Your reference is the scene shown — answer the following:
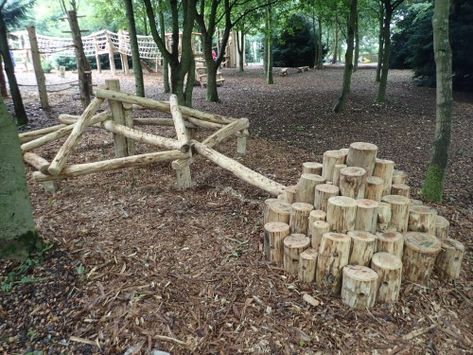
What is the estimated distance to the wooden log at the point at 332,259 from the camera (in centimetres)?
268

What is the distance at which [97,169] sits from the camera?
4324 mm

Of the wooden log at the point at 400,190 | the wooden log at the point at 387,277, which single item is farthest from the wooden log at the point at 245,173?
the wooden log at the point at 387,277

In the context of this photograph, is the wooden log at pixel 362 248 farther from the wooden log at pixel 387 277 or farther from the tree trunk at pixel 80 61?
the tree trunk at pixel 80 61

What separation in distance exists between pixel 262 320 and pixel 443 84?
3.37 meters

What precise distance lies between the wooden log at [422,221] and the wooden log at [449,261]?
0.54 feet

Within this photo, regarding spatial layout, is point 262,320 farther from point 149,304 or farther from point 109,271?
point 109,271

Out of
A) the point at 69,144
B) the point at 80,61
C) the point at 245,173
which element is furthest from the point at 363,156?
the point at 80,61

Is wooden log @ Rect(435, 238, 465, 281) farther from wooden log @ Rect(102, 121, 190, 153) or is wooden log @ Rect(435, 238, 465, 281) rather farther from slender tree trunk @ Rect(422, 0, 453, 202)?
wooden log @ Rect(102, 121, 190, 153)

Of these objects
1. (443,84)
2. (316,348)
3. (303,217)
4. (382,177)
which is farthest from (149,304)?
(443,84)

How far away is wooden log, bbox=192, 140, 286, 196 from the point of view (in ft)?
12.5

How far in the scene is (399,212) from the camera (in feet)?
9.70

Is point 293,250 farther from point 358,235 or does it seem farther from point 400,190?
point 400,190

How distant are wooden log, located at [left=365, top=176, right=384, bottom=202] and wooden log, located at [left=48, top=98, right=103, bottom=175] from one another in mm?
3398

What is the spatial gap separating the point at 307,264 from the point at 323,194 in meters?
0.59
